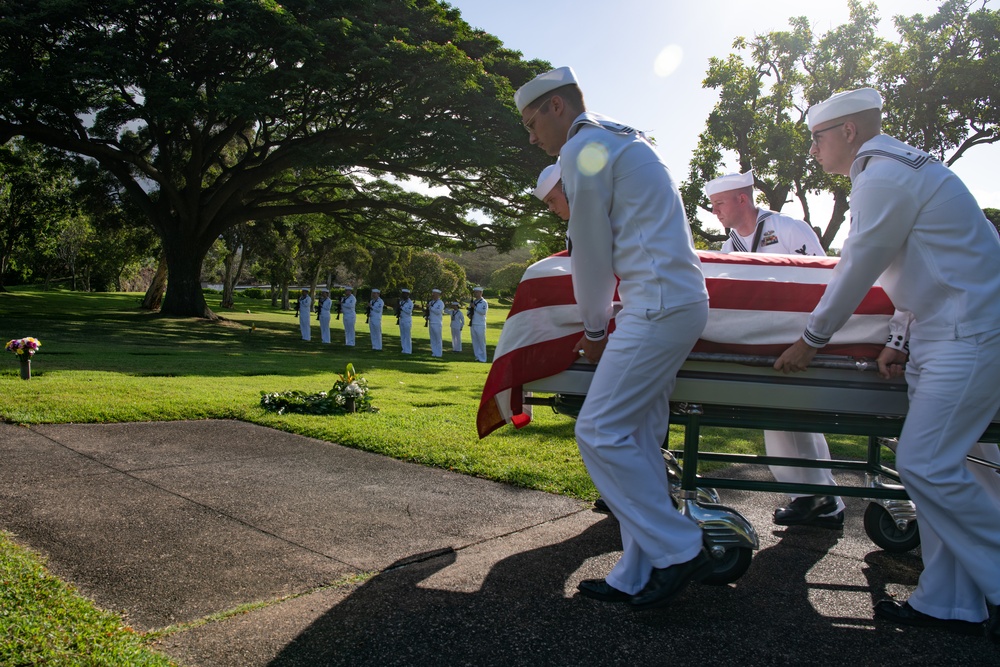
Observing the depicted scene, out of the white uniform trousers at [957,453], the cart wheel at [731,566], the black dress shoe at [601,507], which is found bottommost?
the black dress shoe at [601,507]

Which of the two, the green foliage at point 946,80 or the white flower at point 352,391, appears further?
the green foliage at point 946,80

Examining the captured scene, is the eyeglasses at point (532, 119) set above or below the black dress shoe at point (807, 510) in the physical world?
above

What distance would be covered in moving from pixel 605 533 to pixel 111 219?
3329 cm

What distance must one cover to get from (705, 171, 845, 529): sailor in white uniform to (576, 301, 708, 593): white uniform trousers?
1.59 meters

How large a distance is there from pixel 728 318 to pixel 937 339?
2.41 ft

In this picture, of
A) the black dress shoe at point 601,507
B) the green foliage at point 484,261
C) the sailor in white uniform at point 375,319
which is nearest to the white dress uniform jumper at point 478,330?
the sailor in white uniform at point 375,319

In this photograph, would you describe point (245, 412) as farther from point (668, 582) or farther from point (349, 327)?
point (349, 327)

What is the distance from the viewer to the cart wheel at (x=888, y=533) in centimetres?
370

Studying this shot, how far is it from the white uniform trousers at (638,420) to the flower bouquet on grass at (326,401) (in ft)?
17.1

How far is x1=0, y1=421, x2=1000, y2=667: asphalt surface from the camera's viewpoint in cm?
247

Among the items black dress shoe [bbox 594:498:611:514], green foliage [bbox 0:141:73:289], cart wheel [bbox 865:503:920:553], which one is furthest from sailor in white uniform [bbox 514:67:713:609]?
green foliage [bbox 0:141:73:289]

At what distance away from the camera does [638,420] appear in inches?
108

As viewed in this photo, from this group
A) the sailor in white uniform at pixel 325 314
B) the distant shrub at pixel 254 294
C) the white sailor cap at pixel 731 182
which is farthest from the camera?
the distant shrub at pixel 254 294

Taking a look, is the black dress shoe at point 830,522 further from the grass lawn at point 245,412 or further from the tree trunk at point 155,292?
the tree trunk at point 155,292
